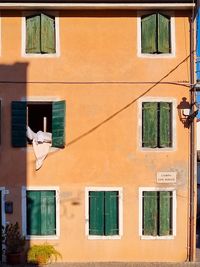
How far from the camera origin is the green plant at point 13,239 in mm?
14859


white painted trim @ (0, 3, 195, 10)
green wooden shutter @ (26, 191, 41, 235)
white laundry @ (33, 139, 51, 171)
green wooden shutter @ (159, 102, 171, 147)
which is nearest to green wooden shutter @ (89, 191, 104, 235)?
green wooden shutter @ (26, 191, 41, 235)

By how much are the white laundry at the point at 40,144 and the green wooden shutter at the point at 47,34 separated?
2546mm

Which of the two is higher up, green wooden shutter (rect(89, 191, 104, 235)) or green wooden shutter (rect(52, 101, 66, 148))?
green wooden shutter (rect(52, 101, 66, 148))

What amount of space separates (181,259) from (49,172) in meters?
4.90

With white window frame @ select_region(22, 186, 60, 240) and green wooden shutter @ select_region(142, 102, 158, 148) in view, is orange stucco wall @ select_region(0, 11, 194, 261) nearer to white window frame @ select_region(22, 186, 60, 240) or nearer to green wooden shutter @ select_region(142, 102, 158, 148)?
white window frame @ select_region(22, 186, 60, 240)

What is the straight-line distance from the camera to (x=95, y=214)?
15273mm

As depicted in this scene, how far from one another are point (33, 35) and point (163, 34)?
4.03 metres

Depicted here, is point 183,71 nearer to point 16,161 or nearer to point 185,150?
point 185,150

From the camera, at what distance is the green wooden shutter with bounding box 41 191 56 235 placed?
1524 cm

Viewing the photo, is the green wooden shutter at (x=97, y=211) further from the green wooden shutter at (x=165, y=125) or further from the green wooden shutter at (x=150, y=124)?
the green wooden shutter at (x=165, y=125)

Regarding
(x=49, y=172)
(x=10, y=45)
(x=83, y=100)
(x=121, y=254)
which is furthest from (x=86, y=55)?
(x=121, y=254)

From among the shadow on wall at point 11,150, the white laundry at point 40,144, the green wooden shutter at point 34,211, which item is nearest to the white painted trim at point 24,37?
the shadow on wall at point 11,150

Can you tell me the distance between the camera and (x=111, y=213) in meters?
15.3

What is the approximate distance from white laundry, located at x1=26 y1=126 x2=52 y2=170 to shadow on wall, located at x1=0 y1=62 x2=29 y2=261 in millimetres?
342
